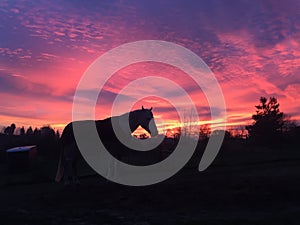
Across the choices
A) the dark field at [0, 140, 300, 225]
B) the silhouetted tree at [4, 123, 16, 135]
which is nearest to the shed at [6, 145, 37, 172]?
the dark field at [0, 140, 300, 225]

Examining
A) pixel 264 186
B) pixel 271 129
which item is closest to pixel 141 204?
pixel 264 186

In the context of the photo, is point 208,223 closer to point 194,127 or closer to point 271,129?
point 194,127

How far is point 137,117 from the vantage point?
1428cm

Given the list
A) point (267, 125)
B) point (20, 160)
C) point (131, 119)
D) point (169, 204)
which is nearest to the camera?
point (169, 204)

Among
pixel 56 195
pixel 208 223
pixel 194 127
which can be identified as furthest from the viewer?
pixel 194 127

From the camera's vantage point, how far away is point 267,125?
46.3 metres

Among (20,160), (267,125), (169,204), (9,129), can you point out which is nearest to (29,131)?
(9,129)

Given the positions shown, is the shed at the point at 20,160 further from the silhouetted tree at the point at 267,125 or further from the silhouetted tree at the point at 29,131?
the silhouetted tree at the point at 267,125

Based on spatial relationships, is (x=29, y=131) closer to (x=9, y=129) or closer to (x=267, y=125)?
(x=9, y=129)

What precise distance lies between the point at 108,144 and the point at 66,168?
2.40 meters

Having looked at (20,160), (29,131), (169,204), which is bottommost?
(169,204)

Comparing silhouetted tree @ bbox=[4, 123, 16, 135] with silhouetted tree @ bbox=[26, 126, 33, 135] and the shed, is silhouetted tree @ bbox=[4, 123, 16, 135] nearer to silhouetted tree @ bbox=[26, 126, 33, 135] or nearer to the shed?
silhouetted tree @ bbox=[26, 126, 33, 135]

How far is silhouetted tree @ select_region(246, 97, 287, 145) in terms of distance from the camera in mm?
42588

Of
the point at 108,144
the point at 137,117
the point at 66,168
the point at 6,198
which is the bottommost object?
the point at 6,198
